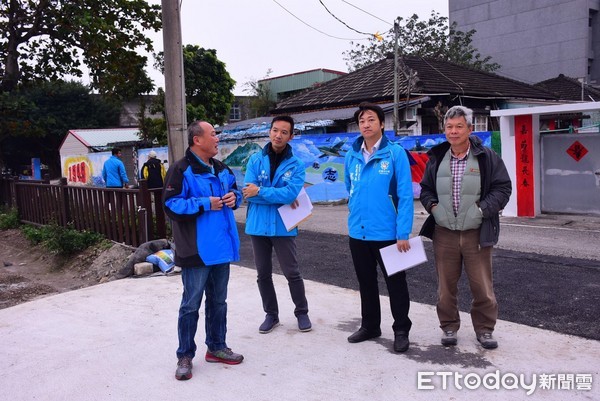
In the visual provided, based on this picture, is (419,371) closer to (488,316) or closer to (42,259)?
(488,316)

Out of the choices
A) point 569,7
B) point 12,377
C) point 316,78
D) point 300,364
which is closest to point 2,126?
point 12,377

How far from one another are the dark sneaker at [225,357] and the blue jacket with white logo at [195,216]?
2.31 feet

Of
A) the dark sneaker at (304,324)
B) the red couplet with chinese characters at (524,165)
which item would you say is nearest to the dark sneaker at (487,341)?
the dark sneaker at (304,324)

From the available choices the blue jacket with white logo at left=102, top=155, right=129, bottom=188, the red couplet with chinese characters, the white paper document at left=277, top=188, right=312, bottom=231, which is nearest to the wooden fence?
the blue jacket with white logo at left=102, top=155, right=129, bottom=188

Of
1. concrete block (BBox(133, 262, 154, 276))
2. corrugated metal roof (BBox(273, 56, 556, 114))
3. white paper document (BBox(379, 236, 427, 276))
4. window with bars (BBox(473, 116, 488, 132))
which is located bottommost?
concrete block (BBox(133, 262, 154, 276))

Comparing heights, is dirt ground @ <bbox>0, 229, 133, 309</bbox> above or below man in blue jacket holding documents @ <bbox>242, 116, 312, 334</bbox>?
below

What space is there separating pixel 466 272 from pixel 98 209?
6.66 meters

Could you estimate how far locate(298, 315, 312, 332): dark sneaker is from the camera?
4547 mm

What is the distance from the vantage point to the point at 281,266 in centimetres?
457

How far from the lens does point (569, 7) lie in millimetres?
42844

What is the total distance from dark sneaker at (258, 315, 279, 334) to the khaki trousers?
141cm

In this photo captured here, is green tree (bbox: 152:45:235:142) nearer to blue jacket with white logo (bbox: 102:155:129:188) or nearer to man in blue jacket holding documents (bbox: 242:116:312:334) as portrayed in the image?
blue jacket with white logo (bbox: 102:155:129:188)

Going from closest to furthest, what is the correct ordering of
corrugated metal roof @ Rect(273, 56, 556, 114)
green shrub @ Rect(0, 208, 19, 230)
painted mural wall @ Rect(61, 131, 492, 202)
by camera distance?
green shrub @ Rect(0, 208, 19, 230) → painted mural wall @ Rect(61, 131, 492, 202) → corrugated metal roof @ Rect(273, 56, 556, 114)

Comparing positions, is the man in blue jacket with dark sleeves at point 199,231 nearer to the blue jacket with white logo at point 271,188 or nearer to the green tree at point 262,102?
the blue jacket with white logo at point 271,188
